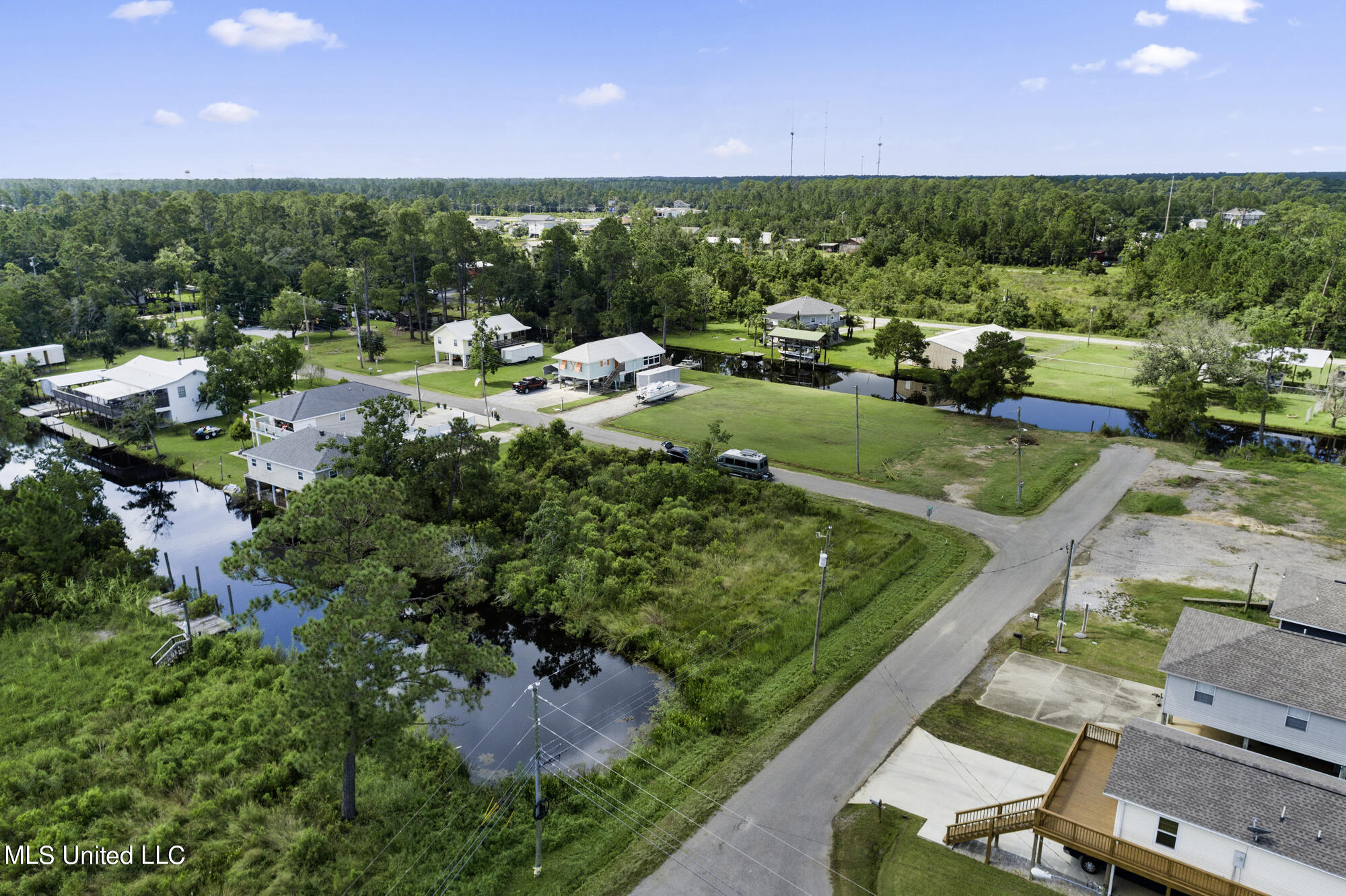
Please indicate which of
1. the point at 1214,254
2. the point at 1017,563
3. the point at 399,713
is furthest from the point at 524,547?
the point at 1214,254

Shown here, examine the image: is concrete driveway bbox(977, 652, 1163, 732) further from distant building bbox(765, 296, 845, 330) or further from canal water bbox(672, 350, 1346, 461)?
distant building bbox(765, 296, 845, 330)

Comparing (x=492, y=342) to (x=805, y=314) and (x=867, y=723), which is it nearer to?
(x=805, y=314)

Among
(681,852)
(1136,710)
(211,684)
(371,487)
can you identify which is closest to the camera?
(681,852)

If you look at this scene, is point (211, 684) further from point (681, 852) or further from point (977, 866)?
point (977, 866)

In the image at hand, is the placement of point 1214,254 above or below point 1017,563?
above

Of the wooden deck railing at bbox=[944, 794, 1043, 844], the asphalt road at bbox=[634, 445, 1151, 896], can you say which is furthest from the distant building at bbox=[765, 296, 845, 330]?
the wooden deck railing at bbox=[944, 794, 1043, 844]

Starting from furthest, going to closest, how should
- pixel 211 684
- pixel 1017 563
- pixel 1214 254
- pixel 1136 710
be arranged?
pixel 1214 254 → pixel 1017 563 → pixel 211 684 → pixel 1136 710
